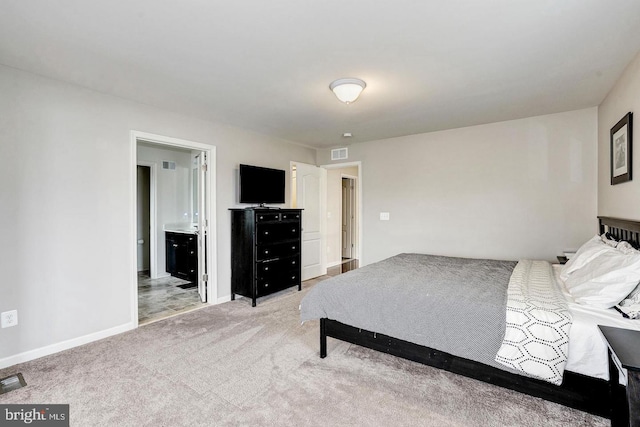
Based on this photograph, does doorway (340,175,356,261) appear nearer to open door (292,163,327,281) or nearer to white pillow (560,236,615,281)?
open door (292,163,327,281)

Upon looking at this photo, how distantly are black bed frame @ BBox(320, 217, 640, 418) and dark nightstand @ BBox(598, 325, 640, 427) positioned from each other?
16 mm

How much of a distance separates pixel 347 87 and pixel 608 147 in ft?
8.74

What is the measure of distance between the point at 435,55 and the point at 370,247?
128 inches

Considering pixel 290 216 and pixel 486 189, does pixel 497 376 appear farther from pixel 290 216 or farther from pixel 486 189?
pixel 290 216

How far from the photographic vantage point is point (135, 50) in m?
2.12

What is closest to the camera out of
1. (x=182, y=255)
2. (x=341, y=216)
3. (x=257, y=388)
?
(x=257, y=388)

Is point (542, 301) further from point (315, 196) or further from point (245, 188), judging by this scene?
point (315, 196)

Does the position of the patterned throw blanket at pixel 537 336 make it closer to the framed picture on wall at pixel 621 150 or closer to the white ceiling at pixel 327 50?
Answer: the framed picture on wall at pixel 621 150

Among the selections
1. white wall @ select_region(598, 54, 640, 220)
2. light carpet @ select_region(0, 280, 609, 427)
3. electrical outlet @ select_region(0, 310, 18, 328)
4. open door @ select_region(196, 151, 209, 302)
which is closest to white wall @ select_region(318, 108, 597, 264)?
white wall @ select_region(598, 54, 640, 220)

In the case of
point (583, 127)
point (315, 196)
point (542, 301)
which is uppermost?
point (583, 127)

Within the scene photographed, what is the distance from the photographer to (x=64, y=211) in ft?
8.75

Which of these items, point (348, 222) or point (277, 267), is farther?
point (348, 222)

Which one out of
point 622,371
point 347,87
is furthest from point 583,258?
point 347,87

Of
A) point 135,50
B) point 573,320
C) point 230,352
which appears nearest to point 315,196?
point 230,352
